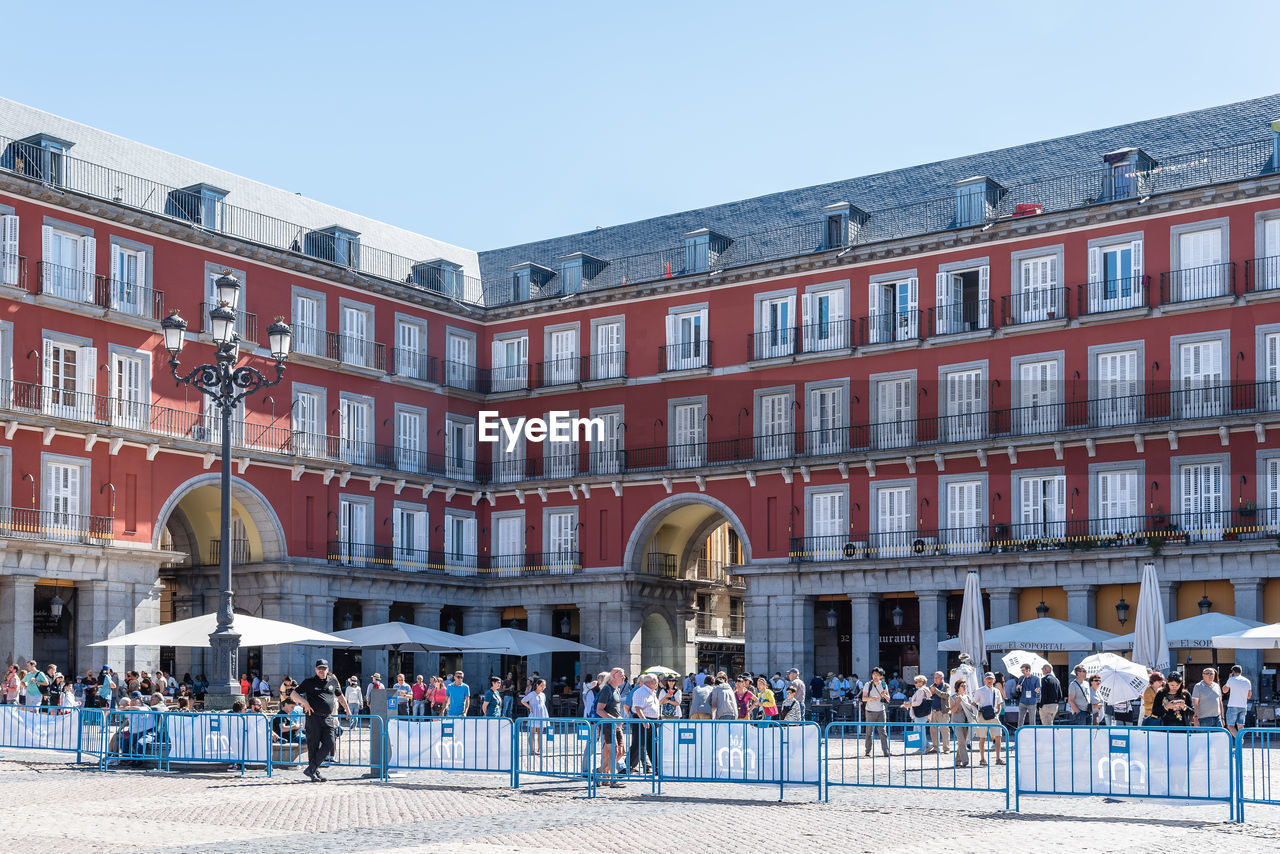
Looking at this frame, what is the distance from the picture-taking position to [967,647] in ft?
114

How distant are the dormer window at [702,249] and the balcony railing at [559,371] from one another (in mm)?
4497

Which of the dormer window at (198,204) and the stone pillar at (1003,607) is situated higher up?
the dormer window at (198,204)

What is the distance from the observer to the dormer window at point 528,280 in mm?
51562

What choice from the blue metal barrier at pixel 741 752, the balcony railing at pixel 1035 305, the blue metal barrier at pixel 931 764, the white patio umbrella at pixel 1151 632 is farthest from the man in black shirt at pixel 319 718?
the balcony railing at pixel 1035 305

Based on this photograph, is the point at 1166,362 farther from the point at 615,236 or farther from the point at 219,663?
the point at 219,663

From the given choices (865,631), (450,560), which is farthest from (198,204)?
(865,631)

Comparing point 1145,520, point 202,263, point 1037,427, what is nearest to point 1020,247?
point 1037,427

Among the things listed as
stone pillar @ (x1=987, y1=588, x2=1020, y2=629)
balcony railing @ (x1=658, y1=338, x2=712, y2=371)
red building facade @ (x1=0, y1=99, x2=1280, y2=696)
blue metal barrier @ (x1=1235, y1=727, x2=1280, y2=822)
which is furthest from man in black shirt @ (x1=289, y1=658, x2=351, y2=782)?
balcony railing @ (x1=658, y1=338, x2=712, y2=371)

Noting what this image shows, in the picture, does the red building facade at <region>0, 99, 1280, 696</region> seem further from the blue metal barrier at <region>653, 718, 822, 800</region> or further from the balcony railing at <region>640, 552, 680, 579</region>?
the blue metal barrier at <region>653, 718, 822, 800</region>

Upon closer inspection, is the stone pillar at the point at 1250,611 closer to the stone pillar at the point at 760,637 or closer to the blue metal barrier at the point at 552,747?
the stone pillar at the point at 760,637

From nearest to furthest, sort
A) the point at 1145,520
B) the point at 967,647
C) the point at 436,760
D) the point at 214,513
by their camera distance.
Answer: the point at 436,760
the point at 967,647
the point at 1145,520
the point at 214,513

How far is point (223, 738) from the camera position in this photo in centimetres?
2166

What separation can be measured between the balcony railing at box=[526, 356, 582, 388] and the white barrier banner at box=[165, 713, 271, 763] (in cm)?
2761

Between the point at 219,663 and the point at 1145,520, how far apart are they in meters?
24.7
